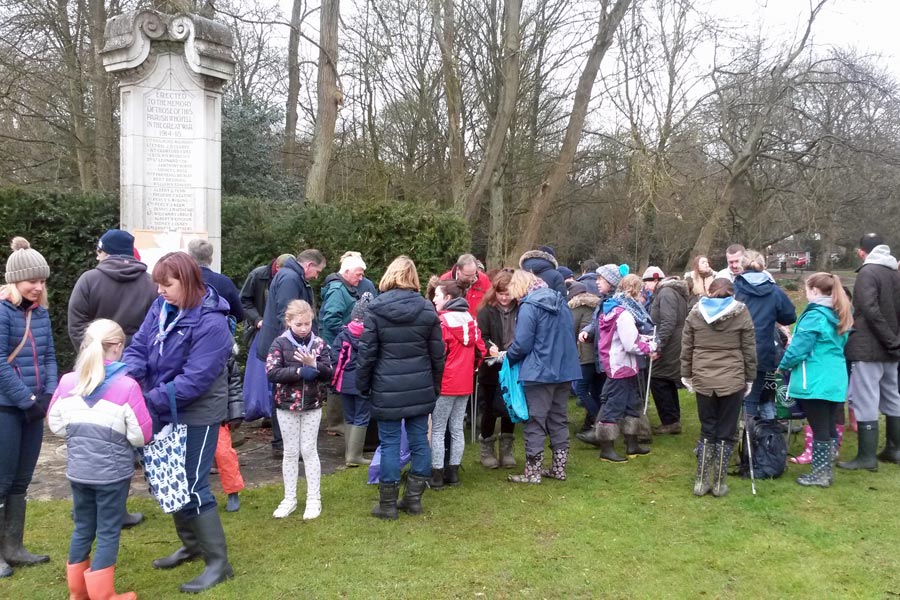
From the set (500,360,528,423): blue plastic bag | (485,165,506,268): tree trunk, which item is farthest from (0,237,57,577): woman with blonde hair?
(485,165,506,268): tree trunk

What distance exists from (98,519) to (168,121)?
20.3 feet

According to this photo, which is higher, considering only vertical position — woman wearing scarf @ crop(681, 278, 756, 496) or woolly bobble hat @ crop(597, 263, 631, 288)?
woolly bobble hat @ crop(597, 263, 631, 288)

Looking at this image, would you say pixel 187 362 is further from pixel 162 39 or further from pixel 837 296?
pixel 162 39

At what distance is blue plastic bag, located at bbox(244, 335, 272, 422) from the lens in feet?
22.0

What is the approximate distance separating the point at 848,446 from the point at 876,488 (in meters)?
1.56

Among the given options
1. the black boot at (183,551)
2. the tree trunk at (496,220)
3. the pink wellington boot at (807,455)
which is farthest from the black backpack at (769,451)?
the tree trunk at (496,220)

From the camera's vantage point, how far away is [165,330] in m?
3.71

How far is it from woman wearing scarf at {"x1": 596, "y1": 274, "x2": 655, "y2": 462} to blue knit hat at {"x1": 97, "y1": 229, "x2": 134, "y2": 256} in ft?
A: 14.0

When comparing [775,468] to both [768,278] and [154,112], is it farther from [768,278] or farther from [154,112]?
[154,112]

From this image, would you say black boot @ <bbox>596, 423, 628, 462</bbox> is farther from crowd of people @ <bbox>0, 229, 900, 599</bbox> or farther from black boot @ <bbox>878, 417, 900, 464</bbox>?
black boot @ <bbox>878, 417, 900, 464</bbox>

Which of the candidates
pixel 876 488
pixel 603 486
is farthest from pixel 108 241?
pixel 876 488

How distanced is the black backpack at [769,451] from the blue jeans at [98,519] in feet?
16.5

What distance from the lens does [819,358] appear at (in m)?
5.68

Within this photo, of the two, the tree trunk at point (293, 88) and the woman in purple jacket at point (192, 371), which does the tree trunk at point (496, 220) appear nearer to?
the tree trunk at point (293, 88)
